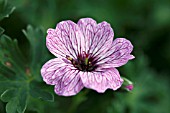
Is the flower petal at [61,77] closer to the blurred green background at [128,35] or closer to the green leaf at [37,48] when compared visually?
the green leaf at [37,48]

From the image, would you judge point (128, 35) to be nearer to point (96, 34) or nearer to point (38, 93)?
point (96, 34)

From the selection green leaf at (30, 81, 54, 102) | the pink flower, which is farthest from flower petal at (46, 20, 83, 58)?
green leaf at (30, 81, 54, 102)

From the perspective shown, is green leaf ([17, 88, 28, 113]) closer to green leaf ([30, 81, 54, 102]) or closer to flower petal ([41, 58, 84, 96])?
green leaf ([30, 81, 54, 102])

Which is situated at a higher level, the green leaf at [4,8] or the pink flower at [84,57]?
the green leaf at [4,8]

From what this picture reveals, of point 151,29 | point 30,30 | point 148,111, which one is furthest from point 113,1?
point 30,30

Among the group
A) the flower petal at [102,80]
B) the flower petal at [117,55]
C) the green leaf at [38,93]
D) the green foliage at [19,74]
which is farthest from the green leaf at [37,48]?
the flower petal at [102,80]

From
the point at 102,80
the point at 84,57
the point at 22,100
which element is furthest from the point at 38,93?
the point at 102,80

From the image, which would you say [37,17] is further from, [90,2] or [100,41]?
[100,41]
